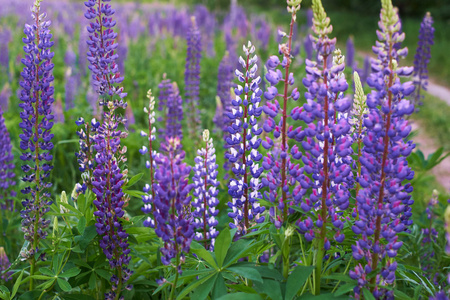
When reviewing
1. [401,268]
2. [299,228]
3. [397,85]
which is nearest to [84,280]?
[299,228]

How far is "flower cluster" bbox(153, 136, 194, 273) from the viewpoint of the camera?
1.78m

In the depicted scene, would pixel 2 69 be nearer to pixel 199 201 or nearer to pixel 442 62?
pixel 199 201

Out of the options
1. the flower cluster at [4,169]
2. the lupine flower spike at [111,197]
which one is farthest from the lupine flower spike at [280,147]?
the flower cluster at [4,169]

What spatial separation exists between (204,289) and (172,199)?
405 millimetres

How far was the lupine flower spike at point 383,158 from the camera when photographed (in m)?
1.75

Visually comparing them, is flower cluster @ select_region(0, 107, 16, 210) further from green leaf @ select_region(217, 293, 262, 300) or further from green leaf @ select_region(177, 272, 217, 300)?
green leaf @ select_region(217, 293, 262, 300)

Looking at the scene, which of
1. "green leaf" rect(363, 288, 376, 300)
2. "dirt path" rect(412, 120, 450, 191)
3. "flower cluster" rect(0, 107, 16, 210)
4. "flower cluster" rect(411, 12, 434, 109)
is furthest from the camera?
"dirt path" rect(412, 120, 450, 191)

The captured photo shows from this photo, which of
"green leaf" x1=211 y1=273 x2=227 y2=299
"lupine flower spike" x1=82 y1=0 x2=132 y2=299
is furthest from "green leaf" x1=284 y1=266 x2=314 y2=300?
"lupine flower spike" x1=82 y1=0 x2=132 y2=299

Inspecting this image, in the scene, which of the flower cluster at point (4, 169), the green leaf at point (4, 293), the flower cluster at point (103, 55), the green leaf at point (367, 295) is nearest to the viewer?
the green leaf at point (367, 295)

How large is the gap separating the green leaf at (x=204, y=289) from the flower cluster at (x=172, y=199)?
0.14 meters

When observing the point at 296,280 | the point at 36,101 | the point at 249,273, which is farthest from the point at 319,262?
the point at 36,101

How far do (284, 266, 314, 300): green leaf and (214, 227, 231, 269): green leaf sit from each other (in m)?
0.29

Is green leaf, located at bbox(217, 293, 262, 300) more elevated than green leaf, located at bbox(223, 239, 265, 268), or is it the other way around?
green leaf, located at bbox(223, 239, 265, 268)

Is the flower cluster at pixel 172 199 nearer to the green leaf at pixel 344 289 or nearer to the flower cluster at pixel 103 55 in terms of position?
the green leaf at pixel 344 289
